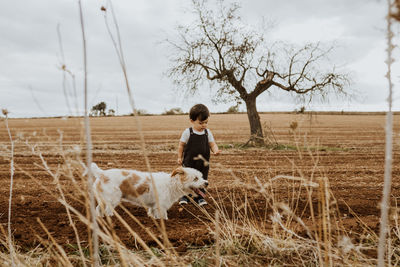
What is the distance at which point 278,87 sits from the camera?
18.0m

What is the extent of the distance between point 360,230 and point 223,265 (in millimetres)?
1678

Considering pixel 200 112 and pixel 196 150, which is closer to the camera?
pixel 200 112

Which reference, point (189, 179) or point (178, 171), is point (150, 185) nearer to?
point (178, 171)

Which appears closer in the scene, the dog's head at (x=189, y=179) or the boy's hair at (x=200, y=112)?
the dog's head at (x=189, y=179)

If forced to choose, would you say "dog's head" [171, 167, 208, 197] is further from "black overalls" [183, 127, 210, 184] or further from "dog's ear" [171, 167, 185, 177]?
"black overalls" [183, 127, 210, 184]

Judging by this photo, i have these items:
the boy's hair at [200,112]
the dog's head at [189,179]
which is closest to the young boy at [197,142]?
the boy's hair at [200,112]

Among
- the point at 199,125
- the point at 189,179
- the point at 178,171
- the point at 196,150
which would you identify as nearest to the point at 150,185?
the point at 178,171

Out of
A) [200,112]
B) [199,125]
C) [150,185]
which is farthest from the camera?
[199,125]

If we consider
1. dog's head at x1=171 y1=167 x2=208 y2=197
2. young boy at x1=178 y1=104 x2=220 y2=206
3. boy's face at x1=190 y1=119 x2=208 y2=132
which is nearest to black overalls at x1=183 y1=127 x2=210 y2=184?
young boy at x1=178 y1=104 x2=220 y2=206

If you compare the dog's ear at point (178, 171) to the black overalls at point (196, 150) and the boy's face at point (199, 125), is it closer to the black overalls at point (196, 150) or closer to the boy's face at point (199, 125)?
the black overalls at point (196, 150)

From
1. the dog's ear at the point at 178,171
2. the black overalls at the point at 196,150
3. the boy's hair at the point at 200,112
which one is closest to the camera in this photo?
the dog's ear at the point at 178,171

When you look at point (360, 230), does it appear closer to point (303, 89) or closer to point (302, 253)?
point (302, 253)

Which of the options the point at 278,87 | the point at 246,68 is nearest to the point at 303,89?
the point at 278,87

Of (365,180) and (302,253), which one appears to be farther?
(365,180)
